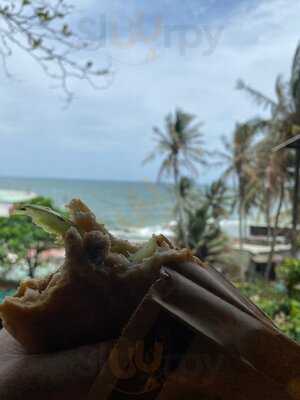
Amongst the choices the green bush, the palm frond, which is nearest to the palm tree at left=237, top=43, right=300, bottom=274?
the palm frond

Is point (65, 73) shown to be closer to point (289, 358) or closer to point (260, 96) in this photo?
point (289, 358)

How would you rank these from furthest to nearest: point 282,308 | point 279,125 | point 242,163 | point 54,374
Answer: point 242,163, point 279,125, point 282,308, point 54,374

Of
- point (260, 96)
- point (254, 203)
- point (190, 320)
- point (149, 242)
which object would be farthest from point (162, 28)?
point (254, 203)

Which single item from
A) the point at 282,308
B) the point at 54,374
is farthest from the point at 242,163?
the point at 54,374

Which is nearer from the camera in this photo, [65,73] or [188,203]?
[65,73]

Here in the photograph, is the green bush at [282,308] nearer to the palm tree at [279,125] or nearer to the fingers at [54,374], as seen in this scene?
the fingers at [54,374]

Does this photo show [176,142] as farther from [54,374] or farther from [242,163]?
[54,374]
